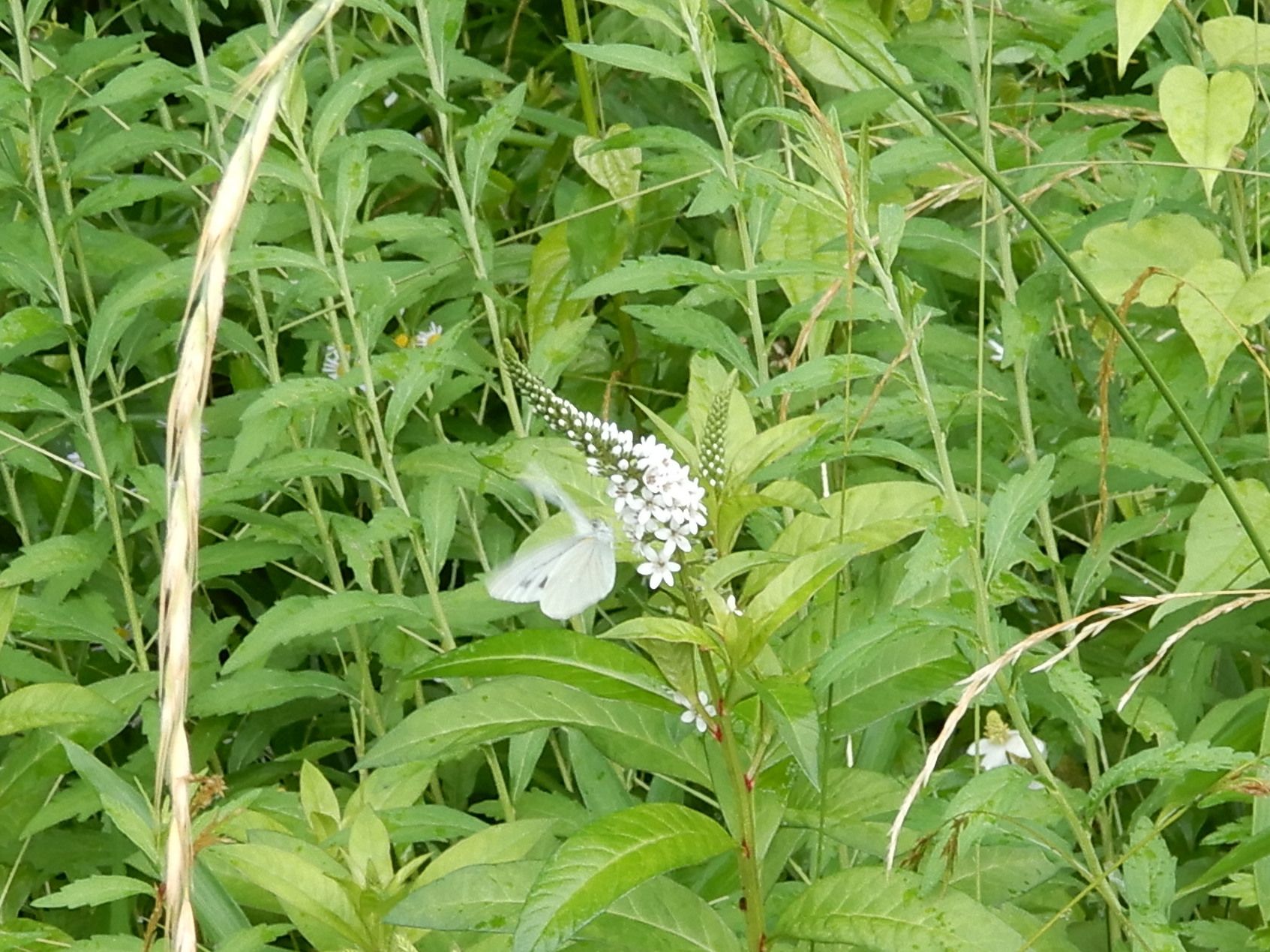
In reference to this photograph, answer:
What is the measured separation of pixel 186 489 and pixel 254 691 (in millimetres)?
1284

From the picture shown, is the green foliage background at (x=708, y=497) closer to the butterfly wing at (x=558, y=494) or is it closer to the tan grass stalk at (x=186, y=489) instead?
the butterfly wing at (x=558, y=494)

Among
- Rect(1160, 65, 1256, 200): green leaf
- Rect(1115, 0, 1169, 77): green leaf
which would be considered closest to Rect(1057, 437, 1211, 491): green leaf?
Rect(1160, 65, 1256, 200): green leaf

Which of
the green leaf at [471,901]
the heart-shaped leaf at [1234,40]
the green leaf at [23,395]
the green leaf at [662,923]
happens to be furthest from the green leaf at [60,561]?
the heart-shaped leaf at [1234,40]

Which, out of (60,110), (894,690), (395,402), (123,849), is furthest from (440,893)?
(60,110)

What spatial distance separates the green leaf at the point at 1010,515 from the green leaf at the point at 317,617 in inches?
27.8

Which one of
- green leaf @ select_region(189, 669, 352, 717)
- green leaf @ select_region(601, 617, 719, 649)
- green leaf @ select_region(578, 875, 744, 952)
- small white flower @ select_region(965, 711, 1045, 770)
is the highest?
green leaf @ select_region(601, 617, 719, 649)

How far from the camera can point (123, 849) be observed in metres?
1.86

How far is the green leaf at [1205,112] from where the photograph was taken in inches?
55.9

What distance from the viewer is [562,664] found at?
113 centimetres

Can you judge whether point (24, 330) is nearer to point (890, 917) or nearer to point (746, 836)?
point (746, 836)

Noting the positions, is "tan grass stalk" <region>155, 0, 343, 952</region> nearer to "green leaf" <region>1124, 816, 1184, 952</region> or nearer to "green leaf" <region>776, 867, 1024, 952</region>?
"green leaf" <region>776, 867, 1024, 952</region>

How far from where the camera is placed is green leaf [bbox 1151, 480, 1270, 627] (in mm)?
1449

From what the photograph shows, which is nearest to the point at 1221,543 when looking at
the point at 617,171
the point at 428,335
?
the point at 617,171

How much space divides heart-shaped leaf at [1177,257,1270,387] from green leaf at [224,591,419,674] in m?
0.88
